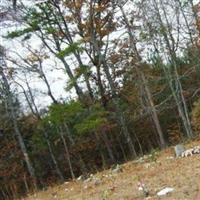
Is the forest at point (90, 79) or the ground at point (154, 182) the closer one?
the ground at point (154, 182)

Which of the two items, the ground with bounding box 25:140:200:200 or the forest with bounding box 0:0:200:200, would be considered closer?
the ground with bounding box 25:140:200:200

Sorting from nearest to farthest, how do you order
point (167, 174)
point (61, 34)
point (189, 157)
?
point (167, 174) → point (189, 157) → point (61, 34)

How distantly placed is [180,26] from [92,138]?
11.9 metres

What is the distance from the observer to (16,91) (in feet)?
113

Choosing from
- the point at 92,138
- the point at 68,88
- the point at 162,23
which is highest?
the point at 162,23

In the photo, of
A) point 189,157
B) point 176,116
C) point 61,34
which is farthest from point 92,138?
point 189,157

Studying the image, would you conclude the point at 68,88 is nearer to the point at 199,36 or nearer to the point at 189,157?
the point at 199,36

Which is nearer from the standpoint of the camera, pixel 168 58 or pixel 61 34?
pixel 61 34

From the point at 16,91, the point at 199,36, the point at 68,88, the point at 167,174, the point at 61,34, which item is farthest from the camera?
the point at 16,91

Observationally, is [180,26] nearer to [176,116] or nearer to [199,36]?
[199,36]

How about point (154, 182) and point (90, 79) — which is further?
point (90, 79)

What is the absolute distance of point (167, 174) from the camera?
1313cm

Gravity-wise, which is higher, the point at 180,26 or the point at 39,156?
the point at 180,26

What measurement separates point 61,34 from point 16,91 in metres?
8.28
